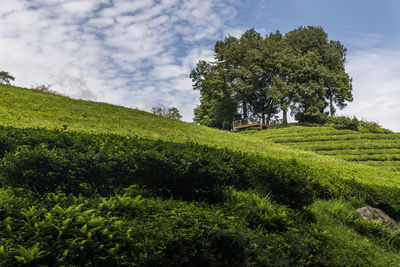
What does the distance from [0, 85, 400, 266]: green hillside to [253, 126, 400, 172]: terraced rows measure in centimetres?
1127

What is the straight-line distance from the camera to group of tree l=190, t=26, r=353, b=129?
33884 millimetres

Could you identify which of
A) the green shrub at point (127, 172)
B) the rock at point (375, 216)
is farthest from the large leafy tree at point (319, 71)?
the green shrub at point (127, 172)

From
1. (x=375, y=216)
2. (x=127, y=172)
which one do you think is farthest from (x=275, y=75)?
(x=127, y=172)

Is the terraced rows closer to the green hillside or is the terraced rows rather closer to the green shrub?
the green hillside

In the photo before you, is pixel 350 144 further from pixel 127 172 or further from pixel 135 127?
pixel 127 172

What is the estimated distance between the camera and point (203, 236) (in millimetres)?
3764

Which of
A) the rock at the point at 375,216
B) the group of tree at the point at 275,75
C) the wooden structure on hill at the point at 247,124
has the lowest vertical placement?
the rock at the point at 375,216

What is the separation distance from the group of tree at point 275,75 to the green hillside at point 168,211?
26.9m

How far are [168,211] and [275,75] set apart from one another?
35.0 m

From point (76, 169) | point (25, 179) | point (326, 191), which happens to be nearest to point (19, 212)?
point (25, 179)

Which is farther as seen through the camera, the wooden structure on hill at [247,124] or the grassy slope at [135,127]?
the wooden structure on hill at [247,124]

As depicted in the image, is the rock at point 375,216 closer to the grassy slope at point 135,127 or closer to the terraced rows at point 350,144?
the grassy slope at point 135,127

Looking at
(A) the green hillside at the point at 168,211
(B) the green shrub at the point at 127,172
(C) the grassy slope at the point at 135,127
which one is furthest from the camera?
(C) the grassy slope at the point at 135,127

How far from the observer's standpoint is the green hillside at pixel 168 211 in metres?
3.21
